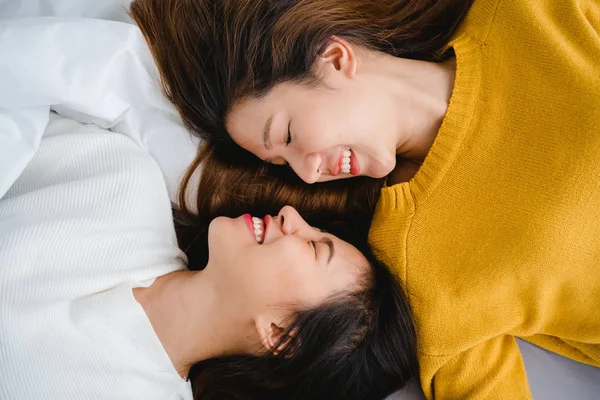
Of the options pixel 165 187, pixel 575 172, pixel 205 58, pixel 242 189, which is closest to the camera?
pixel 575 172

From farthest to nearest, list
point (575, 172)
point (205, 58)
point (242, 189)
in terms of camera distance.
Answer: point (242, 189)
point (205, 58)
point (575, 172)

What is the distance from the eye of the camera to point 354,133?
1.16m

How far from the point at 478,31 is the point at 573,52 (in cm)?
22

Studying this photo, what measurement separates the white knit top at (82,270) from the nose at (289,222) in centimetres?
30

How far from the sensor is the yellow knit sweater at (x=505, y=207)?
3.74ft

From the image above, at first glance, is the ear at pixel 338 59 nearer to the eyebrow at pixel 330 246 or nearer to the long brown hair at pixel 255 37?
the long brown hair at pixel 255 37

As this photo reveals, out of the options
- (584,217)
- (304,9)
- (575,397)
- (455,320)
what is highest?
(304,9)

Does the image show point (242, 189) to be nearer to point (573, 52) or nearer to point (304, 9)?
point (304, 9)

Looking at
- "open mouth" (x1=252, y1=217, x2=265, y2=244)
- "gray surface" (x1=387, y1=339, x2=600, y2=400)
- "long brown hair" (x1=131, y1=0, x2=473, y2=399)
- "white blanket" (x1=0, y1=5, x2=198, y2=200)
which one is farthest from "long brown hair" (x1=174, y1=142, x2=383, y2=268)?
"gray surface" (x1=387, y1=339, x2=600, y2=400)

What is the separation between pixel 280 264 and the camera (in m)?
1.12

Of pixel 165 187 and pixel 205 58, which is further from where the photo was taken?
pixel 165 187

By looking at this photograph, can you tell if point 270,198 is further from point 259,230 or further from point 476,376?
point 476,376

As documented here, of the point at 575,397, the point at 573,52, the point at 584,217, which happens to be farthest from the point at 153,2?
the point at 575,397

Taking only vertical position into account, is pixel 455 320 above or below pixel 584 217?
below
